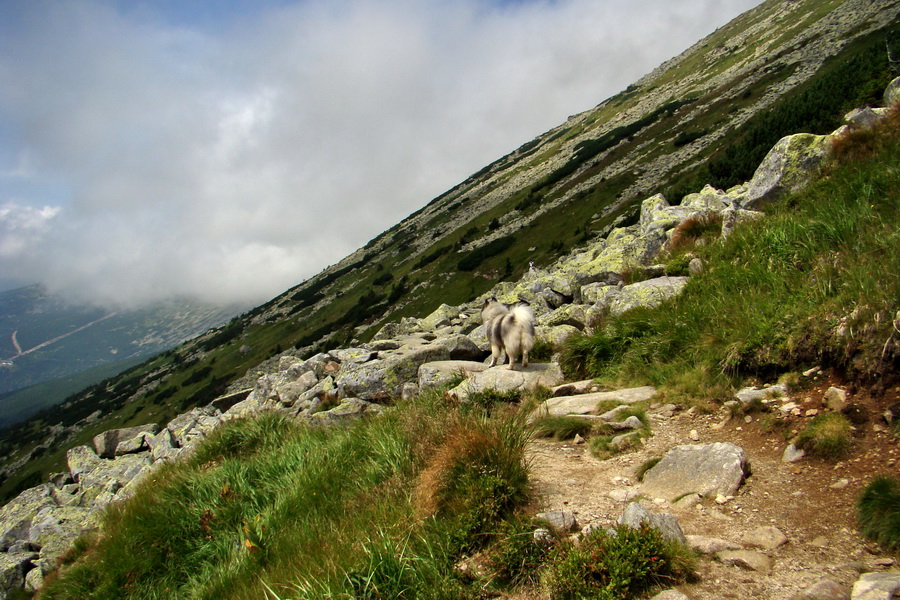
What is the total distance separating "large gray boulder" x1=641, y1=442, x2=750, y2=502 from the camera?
14.3ft

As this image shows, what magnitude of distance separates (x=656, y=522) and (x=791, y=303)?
4103 mm

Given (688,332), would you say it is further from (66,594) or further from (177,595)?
(66,594)

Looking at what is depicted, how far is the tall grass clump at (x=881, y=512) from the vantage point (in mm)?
3004

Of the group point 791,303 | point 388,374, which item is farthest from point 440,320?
point 791,303

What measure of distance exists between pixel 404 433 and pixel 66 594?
5.87 meters

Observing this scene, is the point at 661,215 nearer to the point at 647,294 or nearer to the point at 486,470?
the point at 647,294

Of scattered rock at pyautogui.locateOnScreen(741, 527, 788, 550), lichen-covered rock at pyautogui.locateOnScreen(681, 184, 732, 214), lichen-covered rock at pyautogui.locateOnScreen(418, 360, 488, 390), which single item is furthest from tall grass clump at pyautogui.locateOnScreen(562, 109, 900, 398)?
lichen-covered rock at pyautogui.locateOnScreen(681, 184, 732, 214)

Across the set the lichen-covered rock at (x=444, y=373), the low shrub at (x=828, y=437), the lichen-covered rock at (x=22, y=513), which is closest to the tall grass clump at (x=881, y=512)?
the low shrub at (x=828, y=437)

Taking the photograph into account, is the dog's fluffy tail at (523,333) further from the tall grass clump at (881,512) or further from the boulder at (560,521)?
the tall grass clump at (881,512)

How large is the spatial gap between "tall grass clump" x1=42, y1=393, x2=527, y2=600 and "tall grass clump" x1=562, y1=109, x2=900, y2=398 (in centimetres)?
344

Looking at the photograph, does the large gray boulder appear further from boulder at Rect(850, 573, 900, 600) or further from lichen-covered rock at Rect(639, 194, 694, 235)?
lichen-covered rock at Rect(639, 194, 694, 235)

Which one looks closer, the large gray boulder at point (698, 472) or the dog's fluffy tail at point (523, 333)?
the large gray boulder at point (698, 472)

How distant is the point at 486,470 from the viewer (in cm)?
469

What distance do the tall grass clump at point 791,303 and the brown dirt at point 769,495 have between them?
0.59 m
